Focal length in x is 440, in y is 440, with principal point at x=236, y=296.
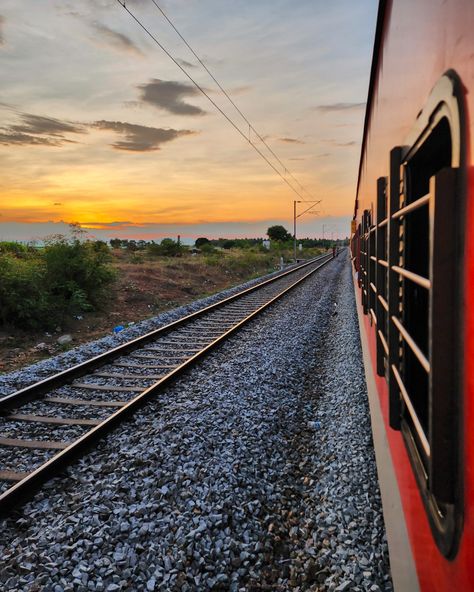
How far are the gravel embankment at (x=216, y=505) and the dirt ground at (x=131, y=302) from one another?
18.3 ft

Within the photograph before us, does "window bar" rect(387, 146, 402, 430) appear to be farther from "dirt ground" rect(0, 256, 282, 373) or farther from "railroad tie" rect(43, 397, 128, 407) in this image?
"dirt ground" rect(0, 256, 282, 373)

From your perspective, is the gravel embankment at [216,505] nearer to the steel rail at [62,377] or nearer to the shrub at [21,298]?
the steel rail at [62,377]

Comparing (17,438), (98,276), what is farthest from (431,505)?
(98,276)

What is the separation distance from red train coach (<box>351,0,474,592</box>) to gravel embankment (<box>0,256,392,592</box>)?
→ 0.75 m

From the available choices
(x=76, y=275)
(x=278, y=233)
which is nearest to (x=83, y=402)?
(x=76, y=275)

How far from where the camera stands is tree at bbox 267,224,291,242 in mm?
109125

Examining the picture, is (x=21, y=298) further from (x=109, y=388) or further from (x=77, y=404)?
(x=77, y=404)

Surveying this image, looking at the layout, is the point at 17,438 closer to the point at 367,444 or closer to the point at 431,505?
the point at 367,444

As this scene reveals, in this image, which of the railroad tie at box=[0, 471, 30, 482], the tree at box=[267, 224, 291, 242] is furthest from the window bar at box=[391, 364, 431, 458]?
the tree at box=[267, 224, 291, 242]

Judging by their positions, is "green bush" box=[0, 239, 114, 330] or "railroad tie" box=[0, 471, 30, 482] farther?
"green bush" box=[0, 239, 114, 330]

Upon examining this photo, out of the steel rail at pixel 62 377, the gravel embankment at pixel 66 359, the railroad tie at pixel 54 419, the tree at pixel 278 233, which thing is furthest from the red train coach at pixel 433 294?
the tree at pixel 278 233

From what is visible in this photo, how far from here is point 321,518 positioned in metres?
3.79

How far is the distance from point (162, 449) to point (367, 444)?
2.26 m

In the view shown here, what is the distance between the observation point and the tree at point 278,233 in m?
109
